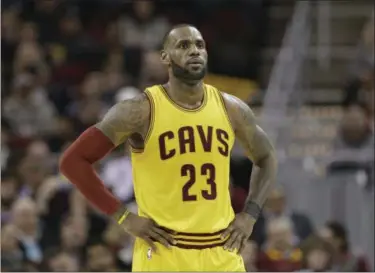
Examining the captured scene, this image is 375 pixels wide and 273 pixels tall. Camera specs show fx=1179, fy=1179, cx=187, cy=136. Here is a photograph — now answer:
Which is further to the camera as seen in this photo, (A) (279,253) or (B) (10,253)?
(A) (279,253)

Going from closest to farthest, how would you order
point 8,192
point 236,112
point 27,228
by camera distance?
point 236,112 < point 27,228 < point 8,192

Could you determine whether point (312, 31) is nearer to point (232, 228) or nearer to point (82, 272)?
point (82, 272)

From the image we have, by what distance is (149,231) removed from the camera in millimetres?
7297

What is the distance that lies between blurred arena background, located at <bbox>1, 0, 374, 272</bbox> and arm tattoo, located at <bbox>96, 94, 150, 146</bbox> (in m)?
3.75

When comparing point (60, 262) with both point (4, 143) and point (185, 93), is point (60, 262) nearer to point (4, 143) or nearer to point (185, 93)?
point (4, 143)

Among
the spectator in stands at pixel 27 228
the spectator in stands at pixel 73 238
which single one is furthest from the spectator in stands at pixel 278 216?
the spectator in stands at pixel 27 228

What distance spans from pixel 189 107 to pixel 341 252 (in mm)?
4663

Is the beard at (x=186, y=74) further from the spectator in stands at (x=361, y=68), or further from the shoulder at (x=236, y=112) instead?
the spectator in stands at (x=361, y=68)

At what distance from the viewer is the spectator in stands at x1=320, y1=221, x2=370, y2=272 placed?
11.5 meters

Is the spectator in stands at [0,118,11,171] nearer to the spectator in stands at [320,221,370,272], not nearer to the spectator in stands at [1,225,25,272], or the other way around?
the spectator in stands at [1,225,25,272]

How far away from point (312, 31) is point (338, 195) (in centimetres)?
455

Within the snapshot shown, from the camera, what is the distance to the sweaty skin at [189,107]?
7316 mm

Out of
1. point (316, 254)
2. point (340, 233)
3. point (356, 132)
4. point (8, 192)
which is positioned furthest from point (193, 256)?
point (356, 132)

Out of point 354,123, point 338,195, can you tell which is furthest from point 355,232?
point 354,123
